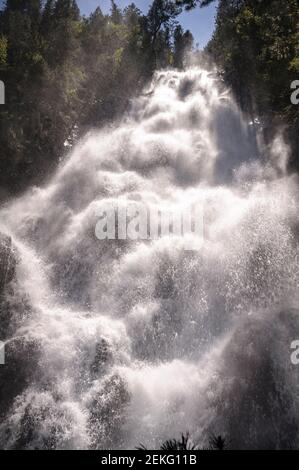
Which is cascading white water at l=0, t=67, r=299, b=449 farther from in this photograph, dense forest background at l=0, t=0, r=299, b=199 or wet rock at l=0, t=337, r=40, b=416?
dense forest background at l=0, t=0, r=299, b=199

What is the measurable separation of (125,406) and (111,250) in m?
7.54

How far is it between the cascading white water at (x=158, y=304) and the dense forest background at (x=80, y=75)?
2689 mm

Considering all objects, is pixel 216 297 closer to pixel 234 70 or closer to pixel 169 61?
pixel 234 70

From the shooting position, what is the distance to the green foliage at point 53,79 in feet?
80.1

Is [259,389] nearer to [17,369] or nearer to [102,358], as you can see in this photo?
[102,358]

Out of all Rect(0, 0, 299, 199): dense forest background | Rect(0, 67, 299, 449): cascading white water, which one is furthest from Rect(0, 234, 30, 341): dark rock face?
Rect(0, 0, 299, 199): dense forest background

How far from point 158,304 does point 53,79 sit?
18.9 m

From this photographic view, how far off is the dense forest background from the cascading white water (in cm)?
269

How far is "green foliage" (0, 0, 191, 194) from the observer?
2441cm

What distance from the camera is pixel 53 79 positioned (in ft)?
88.2

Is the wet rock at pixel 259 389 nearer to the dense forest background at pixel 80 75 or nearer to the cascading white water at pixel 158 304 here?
the cascading white water at pixel 158 304

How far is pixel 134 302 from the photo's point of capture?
15805 mm

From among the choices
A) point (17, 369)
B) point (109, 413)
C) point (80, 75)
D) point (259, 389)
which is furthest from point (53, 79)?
point (259, 389)
